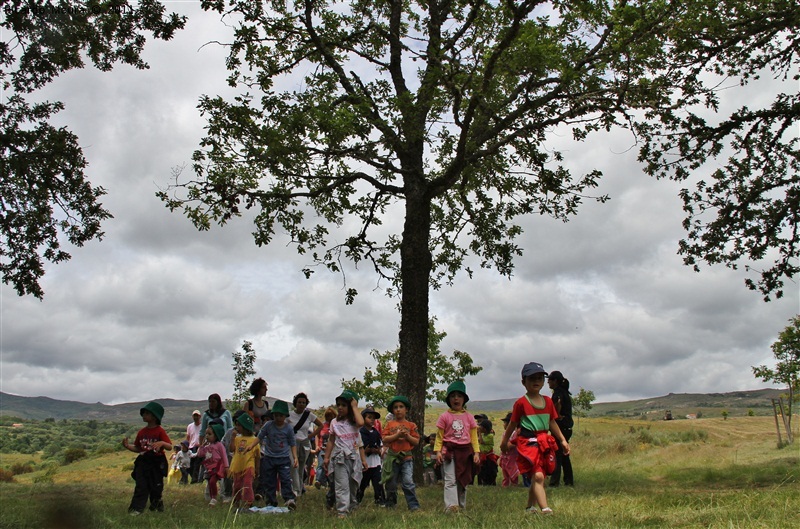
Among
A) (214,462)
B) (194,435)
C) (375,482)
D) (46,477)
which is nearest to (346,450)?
(375,482)

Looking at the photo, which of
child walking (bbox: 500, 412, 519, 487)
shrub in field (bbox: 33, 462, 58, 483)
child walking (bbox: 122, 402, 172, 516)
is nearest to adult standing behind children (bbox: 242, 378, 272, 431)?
child walking (bbox: 122, 402, 172, 516)

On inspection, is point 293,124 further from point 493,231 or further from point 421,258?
point 493,231

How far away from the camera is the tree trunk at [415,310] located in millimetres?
14352

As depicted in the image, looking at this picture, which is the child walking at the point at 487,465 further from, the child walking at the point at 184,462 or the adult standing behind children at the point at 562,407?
the child walking at the point at 184,462

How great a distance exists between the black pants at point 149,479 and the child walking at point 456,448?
429 cm

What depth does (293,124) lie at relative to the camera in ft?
42.8

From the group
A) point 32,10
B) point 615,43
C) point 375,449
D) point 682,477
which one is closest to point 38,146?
point 32,10

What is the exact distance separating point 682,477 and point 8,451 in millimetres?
116427

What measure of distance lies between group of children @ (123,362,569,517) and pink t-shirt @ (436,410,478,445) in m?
0.01

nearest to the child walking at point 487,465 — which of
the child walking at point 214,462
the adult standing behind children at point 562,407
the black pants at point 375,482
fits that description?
the adult standing behind children at point 562,407

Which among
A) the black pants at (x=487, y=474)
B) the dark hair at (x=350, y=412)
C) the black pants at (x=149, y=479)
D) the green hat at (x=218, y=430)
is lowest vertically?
the black pants at (x=487, y=474)

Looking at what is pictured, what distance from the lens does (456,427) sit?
30.8 feet

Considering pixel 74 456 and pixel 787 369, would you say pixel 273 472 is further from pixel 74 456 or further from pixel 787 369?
pixel 74 456

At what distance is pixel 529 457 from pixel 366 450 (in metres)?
3.83
